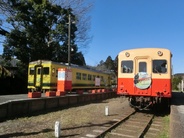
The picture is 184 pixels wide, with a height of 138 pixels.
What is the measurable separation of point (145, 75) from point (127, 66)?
1.08 metres

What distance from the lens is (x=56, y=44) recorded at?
26.5m

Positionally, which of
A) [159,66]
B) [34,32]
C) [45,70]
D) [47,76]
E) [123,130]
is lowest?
[123,130]

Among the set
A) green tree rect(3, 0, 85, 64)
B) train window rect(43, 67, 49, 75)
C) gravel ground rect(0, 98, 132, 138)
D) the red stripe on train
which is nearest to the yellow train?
train window rect(43, 67, 49, 75)

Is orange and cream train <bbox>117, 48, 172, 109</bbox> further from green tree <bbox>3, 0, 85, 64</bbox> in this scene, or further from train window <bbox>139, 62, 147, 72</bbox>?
green tree <bbox>3, 0, 85, 64</bbox>

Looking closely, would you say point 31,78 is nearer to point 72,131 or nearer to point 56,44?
point 56,44

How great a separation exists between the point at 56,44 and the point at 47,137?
20.3 meters

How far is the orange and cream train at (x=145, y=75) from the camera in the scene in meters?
10.9

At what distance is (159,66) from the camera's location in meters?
11.2

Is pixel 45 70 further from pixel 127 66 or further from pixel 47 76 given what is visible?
pixel 127 66

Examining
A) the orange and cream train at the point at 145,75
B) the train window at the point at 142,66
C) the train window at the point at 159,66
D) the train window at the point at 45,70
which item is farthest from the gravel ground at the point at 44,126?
the train window at the point at 45,70

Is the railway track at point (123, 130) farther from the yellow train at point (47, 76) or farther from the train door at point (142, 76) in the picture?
the yellow train at point (47, 76)

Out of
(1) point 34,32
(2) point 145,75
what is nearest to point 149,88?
(2) point 145,75

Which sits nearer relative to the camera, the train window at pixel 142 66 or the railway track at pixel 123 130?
the railway track at pixel 123 130

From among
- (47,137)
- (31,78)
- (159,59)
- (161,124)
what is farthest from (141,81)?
(31,78)
